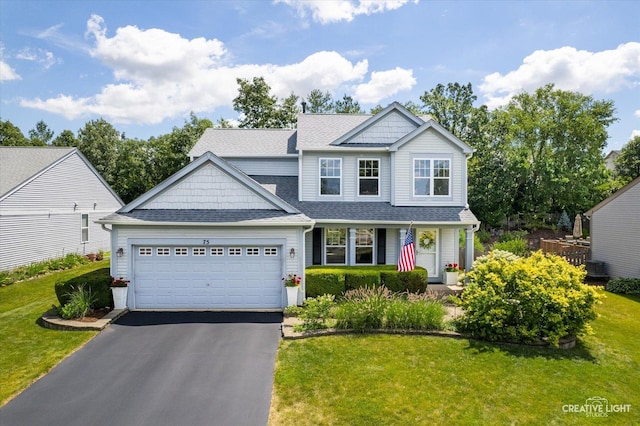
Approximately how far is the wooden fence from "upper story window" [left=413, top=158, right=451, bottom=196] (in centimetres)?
799

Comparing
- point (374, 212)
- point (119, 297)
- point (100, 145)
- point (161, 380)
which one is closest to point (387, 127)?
point (374, 212)

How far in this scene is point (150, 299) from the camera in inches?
471

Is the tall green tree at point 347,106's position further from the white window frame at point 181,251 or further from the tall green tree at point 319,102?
the white window frame at point 181,251

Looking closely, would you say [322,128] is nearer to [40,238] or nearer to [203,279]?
[203,279]

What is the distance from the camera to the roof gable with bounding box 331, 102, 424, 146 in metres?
16.3

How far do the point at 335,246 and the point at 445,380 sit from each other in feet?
28.7

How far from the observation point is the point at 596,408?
645 cm

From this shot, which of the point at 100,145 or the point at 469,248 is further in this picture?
the point at 100,145

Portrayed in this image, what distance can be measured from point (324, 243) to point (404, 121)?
6841 millimetres

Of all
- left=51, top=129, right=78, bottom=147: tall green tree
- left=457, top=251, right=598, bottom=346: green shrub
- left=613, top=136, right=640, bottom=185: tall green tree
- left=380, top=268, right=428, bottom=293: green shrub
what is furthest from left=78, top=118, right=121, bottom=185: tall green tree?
left=613, top=136, right=640, bottom=185: tall green tree

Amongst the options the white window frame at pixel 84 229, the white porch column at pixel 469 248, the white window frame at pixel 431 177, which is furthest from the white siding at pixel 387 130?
the white window frame at pixel 84 229

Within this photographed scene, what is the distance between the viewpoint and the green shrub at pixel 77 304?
10.7 meters

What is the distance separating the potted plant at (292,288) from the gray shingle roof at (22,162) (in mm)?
15982

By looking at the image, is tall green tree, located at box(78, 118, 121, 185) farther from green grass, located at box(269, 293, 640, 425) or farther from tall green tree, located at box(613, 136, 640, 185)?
tall green tree, located at box(613, 136, 640, 185)
